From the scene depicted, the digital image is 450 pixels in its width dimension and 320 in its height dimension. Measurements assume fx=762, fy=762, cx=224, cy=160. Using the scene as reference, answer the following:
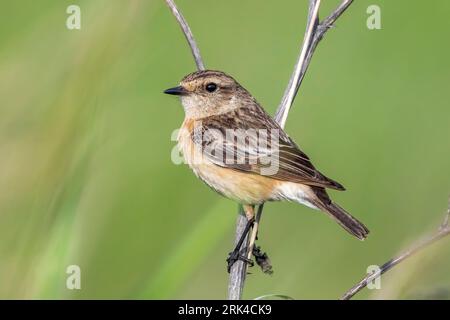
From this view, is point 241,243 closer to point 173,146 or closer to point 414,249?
point 414,249

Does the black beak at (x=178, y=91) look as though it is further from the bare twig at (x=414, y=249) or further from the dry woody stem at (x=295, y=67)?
the bare twig at (x=414, y=249)

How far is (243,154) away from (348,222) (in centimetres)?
83

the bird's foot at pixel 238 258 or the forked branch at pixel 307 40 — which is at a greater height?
the forked branch at pixel 307 40

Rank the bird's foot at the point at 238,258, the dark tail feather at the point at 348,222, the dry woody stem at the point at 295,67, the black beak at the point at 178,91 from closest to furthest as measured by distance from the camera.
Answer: the dry woody stem at the point at 295,67 < the bird's foot at the point at 238,258 < the dark tail feather at the point at 348,222 < the black beak at the point at 178,91

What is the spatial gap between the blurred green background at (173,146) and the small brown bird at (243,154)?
433mm

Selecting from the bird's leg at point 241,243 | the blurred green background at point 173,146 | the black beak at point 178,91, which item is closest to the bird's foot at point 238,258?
the bird's leg at point 241,243

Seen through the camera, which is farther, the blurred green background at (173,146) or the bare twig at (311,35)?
the bare twig at (311,35)

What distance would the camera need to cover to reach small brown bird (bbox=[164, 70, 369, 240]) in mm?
4789

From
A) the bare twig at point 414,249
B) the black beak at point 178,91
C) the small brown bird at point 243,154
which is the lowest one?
the bare twig at point 414,249

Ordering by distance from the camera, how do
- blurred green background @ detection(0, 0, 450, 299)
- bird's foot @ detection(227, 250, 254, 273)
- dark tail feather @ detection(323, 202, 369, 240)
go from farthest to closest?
dark tail feather @ detection(323, 202, 369, 240) < bird's foot @ detection(227, 250, 254, 273) < blurred green background @ detection(0, 0, 450, 299)

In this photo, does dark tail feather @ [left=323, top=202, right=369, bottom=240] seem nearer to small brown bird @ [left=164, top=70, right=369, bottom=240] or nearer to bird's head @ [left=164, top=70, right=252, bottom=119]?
small brown bird @ [left=164, top=70, right=369, bottom=240]

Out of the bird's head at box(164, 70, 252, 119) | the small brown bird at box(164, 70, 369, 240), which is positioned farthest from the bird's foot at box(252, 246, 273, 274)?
the bird's head at box(164, 70, 252, 119)

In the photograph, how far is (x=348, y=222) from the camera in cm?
461

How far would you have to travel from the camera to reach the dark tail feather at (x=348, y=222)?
4.56 metres
